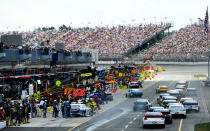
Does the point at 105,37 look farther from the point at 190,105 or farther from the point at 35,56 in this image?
the point at 190,105

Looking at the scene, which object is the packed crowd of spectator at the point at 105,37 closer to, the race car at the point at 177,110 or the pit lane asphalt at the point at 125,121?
the pit lane asphalt at the point at 125,121

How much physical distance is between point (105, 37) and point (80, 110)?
3307 inches

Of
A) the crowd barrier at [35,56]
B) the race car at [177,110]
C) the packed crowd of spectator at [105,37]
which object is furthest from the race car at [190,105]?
the packed crowd of spectator at [105,37]

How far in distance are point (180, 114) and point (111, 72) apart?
96.8 ft

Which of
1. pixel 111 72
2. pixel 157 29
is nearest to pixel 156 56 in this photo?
pixel 157 29

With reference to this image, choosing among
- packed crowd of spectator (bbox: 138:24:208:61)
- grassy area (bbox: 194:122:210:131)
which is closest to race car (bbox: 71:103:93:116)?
grassy area (bbox: 194:122:210:131)

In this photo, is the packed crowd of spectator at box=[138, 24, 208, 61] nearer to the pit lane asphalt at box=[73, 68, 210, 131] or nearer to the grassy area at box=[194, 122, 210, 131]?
the pit lane asphalt at box=[73, 68, 210, 131]

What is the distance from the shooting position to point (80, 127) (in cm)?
3203

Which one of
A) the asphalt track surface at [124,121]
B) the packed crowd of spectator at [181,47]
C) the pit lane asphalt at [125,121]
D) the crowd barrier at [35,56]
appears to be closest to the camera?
the asphalt track surface at [124,121]

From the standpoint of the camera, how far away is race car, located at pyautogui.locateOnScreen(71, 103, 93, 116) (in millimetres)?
38469

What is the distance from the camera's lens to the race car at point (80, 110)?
38.5 meters

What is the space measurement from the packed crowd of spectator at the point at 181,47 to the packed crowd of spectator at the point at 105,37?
5337 mm

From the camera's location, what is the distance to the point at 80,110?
3866 centimetres

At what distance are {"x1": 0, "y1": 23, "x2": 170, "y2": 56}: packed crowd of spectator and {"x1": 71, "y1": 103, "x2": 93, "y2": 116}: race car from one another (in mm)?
66623
